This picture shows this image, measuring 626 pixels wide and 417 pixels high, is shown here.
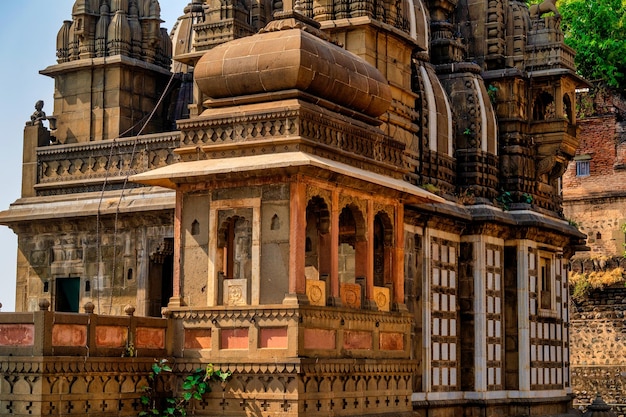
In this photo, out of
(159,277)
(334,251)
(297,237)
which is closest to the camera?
(297,237)

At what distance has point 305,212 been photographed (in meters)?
19.0

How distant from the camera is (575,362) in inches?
1876

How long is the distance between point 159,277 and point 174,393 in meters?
6.22

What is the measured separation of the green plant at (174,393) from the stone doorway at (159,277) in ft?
19.4

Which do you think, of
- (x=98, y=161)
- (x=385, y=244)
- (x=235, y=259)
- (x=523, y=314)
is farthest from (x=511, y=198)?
(x=235, y=259)

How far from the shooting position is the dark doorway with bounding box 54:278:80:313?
25.9 m

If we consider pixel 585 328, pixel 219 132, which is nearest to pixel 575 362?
pixel 585 328

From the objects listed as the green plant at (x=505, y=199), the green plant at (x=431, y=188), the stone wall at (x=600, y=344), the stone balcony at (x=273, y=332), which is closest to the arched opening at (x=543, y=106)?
the green plant at (x=505, y=199)

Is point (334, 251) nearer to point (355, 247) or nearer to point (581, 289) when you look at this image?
point (355, 247)

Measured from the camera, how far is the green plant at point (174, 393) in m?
18.7

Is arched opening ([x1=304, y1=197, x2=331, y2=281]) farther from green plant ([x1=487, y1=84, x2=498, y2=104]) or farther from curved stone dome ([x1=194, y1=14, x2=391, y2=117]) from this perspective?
green plant ([x1=487, y1=84, x2=498, y2=104])

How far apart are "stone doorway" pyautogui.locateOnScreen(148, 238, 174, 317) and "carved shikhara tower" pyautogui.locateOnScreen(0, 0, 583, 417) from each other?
1.7 inches

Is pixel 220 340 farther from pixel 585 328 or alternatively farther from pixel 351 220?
pixel 585 328

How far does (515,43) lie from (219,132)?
12.7 meters
